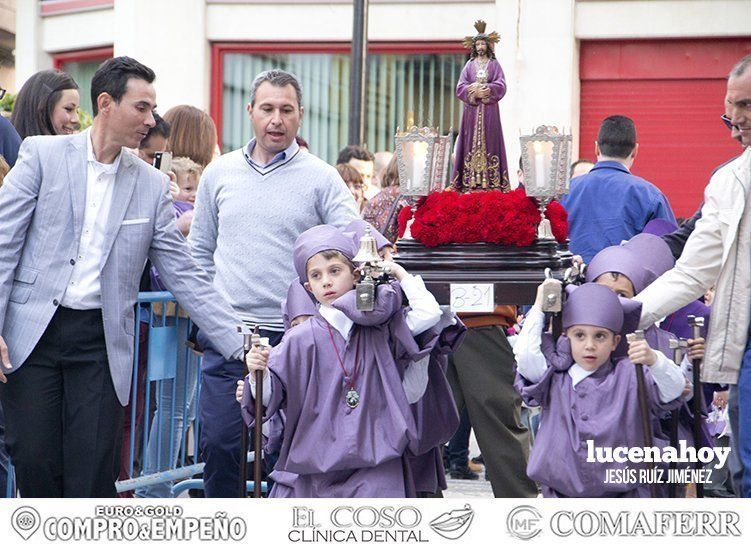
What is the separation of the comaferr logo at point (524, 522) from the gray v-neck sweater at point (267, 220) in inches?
73.1

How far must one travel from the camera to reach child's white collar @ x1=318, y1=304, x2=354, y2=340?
6289 millimetres

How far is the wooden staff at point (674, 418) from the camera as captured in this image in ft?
20.7

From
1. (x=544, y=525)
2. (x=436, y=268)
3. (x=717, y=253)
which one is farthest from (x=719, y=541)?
(x=436, y=268)

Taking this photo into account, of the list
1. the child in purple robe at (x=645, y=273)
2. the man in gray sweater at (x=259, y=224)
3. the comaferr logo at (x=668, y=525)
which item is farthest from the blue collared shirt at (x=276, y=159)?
the comaferr logo at (x=668, y=525)

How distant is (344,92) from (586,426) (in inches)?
444

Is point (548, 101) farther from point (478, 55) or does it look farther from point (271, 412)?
point (271, 412)

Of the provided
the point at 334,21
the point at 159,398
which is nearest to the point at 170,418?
the point at 159,398

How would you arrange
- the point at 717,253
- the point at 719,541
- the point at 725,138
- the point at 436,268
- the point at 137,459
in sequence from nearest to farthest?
the point at 719,541, the point at 717,253, the point at 436,268, the point at 137,459, the point at 725,138

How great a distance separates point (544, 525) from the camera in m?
5.84

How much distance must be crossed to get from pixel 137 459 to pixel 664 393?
9.17ft

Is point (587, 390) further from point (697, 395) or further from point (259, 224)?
point (259, 224)

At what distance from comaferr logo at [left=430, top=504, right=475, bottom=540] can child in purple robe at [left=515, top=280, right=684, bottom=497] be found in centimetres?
58

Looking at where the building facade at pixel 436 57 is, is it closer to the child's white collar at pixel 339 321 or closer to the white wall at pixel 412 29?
the white wall at pixel 412 29

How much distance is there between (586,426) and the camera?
622 centimetres
